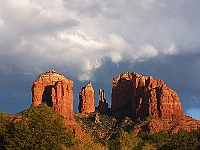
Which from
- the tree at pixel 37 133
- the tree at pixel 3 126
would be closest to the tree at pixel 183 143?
the tree at pixel 37 133

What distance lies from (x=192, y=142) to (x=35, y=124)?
64.5m

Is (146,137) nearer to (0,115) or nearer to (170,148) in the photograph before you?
(170,148)

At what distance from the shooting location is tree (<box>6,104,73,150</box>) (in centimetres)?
8581

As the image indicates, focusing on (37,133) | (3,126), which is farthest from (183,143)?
(37,133)

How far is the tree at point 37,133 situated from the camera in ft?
282

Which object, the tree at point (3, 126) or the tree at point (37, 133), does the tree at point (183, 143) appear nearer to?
the tree at point (37, 133)

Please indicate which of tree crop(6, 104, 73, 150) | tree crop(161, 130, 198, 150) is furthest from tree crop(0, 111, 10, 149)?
tree crop(161, 130, 198, 150)

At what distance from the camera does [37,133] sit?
86.7 meters

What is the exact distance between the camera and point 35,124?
8862 centimetres

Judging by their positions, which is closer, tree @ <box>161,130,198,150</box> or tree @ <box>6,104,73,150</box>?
tree @ <box>6,104,73,150</box>

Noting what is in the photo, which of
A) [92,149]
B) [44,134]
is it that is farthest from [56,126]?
[92,149]

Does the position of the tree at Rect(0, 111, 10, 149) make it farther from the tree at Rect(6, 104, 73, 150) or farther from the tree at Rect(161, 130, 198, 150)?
the tree at Rect(161, 130, 198, 150)

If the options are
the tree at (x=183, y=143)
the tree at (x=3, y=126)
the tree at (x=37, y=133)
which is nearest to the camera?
the tree at (x=37, y=133)

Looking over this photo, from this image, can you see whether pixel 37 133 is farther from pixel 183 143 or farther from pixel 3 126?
pixel 183 143
